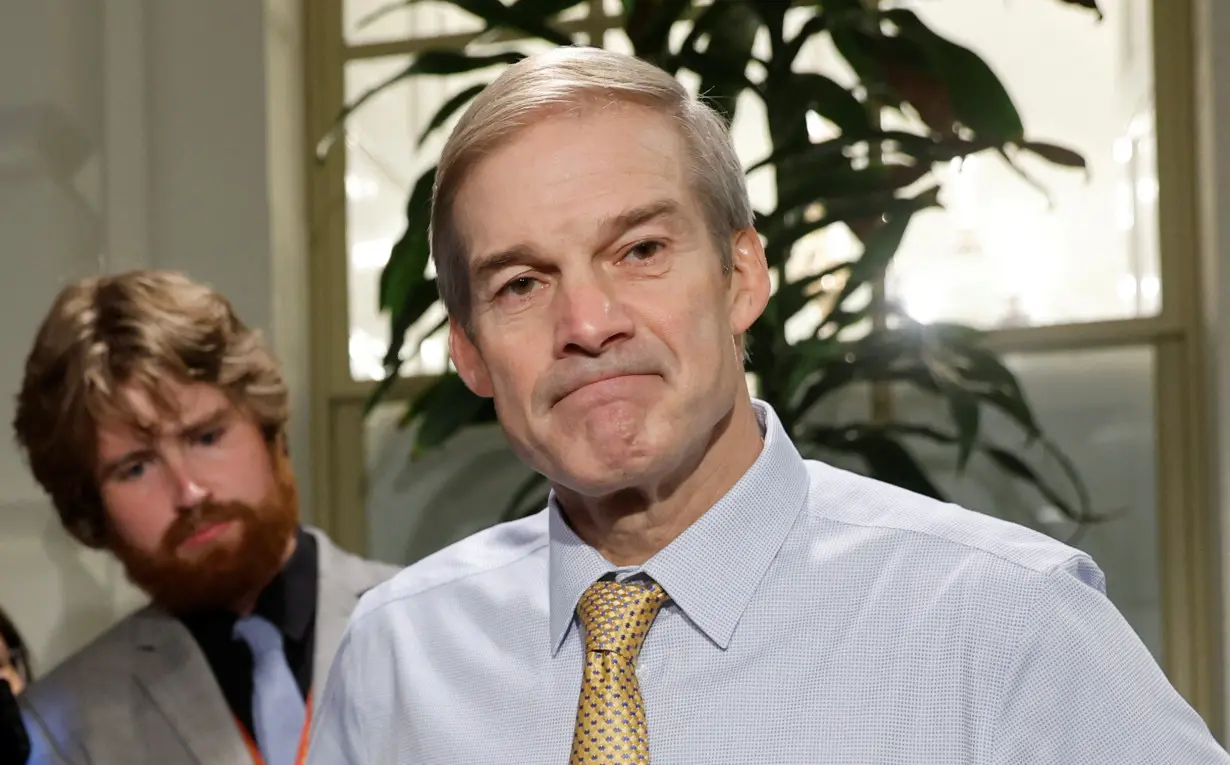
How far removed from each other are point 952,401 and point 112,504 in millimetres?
1093

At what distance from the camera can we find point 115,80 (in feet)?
8.33

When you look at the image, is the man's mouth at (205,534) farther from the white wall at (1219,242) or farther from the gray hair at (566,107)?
the white wall at (1219,242)

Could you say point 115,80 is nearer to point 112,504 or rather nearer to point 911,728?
point 112,504

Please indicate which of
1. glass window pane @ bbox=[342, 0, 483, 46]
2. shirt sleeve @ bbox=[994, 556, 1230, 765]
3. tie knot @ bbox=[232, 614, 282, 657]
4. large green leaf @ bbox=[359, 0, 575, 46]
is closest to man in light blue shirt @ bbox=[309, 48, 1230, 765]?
shirt sleeve @ bbox=[994, 556, 1230, 765]

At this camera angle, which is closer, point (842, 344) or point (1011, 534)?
point (1011, 534)

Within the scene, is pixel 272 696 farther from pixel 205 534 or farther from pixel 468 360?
pixel 468 360

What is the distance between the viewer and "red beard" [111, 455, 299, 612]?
5.50 feet

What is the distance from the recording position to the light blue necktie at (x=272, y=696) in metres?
1.67

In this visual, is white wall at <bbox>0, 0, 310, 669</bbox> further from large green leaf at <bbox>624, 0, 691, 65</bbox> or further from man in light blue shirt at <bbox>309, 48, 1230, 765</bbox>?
man in light blue shirt at <bbox>309, 48, 1230, 765</bbox>

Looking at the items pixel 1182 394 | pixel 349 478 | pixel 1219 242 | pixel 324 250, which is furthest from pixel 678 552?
pixel 324 250

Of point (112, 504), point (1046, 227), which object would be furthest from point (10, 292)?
point (1046, 227)

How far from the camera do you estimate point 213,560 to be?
168cm

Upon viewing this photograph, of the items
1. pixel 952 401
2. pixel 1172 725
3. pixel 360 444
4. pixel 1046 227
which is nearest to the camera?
pixel 1172 725

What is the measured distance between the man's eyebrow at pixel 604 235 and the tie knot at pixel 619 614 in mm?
249
